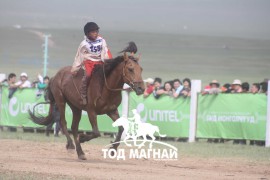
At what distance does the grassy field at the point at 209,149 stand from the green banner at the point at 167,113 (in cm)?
55

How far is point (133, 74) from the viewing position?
16.3 meters

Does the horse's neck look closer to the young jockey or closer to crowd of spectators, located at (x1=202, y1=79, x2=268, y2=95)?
the young jockey

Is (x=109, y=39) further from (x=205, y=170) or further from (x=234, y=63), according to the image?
(x=205, y=170)

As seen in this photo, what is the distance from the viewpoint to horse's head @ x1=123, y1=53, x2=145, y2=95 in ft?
53.1

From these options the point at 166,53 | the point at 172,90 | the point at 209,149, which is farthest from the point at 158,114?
the point at 166,53

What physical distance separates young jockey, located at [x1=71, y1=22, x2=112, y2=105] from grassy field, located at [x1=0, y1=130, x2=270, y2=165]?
9.00ft

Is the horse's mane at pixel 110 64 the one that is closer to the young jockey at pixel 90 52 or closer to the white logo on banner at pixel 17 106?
the young jockey at pixel 90 52

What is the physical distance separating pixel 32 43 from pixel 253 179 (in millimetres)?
34098

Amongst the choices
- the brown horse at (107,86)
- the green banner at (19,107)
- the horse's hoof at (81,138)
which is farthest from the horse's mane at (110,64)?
the green banner at (19,107)

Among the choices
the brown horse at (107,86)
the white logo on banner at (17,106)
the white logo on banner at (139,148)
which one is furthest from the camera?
the white logo on banner at (17,106)

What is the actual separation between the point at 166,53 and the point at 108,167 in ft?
107

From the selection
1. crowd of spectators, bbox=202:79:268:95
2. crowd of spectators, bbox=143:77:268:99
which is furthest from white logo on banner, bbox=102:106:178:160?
crowd of spectators, bbox=143:77:268:99

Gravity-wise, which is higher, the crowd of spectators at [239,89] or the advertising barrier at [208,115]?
the crowd of spectators at [239,89]

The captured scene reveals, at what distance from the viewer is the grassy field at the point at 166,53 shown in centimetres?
4203
